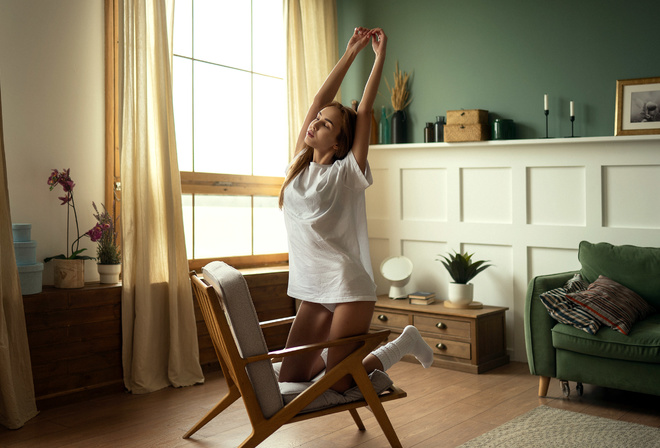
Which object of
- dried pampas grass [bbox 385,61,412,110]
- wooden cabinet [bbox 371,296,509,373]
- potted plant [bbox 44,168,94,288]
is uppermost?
dried pampas grass [bbox 385,61,412,110]

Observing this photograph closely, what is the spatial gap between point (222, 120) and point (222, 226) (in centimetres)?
76

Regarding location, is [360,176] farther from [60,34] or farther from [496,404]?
[60,34]

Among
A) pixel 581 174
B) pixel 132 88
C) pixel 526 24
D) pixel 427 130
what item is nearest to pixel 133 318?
pixel 132 88

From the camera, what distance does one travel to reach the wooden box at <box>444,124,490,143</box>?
4484 millimetres

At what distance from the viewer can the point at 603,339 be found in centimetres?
328

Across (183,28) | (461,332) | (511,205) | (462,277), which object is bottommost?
(461,332)

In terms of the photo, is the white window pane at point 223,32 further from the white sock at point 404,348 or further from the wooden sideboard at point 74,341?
the white sock at point 404,348

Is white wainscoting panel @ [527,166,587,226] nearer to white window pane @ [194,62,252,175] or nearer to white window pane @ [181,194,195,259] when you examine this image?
white window pane @ [194,62,252,175]

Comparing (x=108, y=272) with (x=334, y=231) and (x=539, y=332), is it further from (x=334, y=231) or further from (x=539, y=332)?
(x=539, y=332)

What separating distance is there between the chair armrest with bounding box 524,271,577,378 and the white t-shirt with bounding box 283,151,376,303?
4.42 feet

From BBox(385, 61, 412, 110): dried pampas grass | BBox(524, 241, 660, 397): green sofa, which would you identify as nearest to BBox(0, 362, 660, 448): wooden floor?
BBox(524, 241, 660, 397): green sofa

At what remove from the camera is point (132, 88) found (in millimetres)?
3764

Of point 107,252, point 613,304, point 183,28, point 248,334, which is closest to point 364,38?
point 248,334

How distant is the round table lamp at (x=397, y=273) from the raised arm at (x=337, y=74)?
7.15ft
